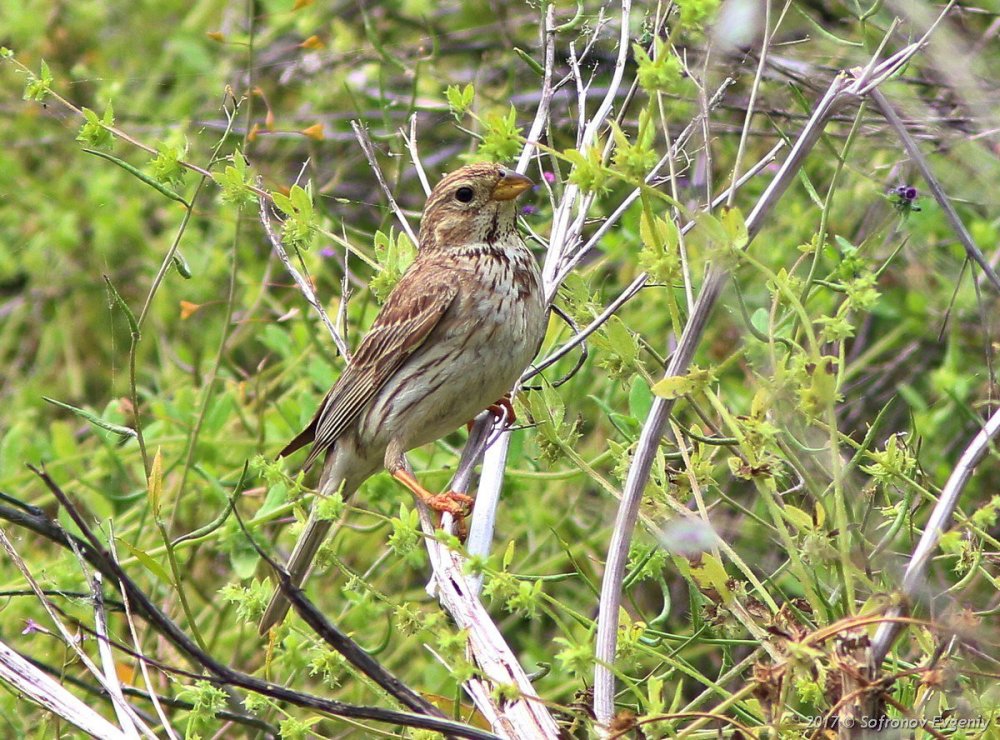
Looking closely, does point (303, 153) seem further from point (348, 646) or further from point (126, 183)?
point (348, 646)

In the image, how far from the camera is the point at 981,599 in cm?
441

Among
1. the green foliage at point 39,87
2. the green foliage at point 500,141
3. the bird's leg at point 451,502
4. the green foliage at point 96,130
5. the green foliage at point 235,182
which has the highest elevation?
the green foliage at point 500,141

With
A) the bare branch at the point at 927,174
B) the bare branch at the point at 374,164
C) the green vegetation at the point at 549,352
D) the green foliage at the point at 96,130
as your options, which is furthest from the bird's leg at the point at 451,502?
the bare branch at the point at 927,174

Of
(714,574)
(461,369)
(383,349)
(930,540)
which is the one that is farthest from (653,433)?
(383,349)

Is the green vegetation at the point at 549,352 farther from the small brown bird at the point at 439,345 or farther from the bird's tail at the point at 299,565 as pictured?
the small brown bird at the point at 439,345

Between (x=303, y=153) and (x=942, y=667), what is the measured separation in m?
5.72

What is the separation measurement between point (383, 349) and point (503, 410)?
486mm

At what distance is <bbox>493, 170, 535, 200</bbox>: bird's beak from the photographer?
421 cm

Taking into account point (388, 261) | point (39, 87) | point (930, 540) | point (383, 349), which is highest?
point (39, 87)

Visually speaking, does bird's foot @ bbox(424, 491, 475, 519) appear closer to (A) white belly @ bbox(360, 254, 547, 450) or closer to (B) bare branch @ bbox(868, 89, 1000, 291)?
(A) white belly @ bbox(360, 254, 547, 450)

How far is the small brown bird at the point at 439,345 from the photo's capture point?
405cm

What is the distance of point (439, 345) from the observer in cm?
430

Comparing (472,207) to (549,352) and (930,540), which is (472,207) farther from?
(930,540)

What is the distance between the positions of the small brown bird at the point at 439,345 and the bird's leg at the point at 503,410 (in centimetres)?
12
